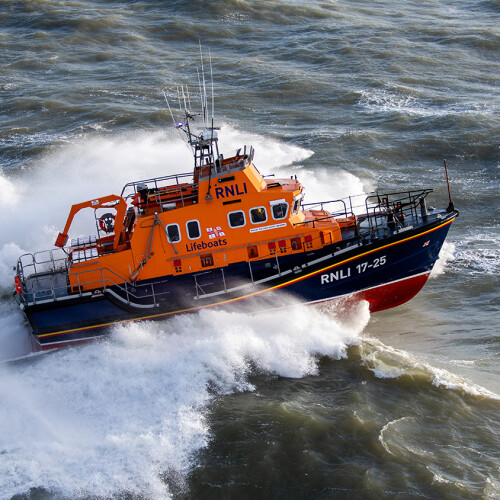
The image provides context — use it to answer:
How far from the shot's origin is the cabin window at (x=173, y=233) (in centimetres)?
1208

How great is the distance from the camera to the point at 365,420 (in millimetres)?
9820

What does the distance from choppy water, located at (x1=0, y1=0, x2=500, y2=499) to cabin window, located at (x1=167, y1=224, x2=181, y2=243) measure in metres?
1.64

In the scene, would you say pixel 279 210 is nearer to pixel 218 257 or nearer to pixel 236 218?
pixel 236 218

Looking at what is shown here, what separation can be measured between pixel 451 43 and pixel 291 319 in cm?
2345

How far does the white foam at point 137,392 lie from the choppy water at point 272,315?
4 cm

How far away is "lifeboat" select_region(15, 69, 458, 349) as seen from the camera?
12055mm

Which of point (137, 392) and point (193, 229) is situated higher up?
point (193, 229)

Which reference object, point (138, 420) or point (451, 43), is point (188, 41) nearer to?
point (451, 43)

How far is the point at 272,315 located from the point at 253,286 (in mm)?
707

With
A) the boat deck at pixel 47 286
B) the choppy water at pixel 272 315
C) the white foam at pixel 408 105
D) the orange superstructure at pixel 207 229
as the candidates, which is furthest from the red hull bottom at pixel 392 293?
Answer: the white foam at pixel 408 105

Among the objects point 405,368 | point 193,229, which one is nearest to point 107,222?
point 193,229

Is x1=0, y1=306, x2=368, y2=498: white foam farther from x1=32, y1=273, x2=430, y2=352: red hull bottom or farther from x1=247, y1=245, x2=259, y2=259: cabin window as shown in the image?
x1=247, y1=245, x2=259, y2=259: cabin window

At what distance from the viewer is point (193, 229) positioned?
39.8 feet

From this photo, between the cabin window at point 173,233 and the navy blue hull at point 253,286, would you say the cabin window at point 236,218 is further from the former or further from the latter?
the cabin window at point 173,233
